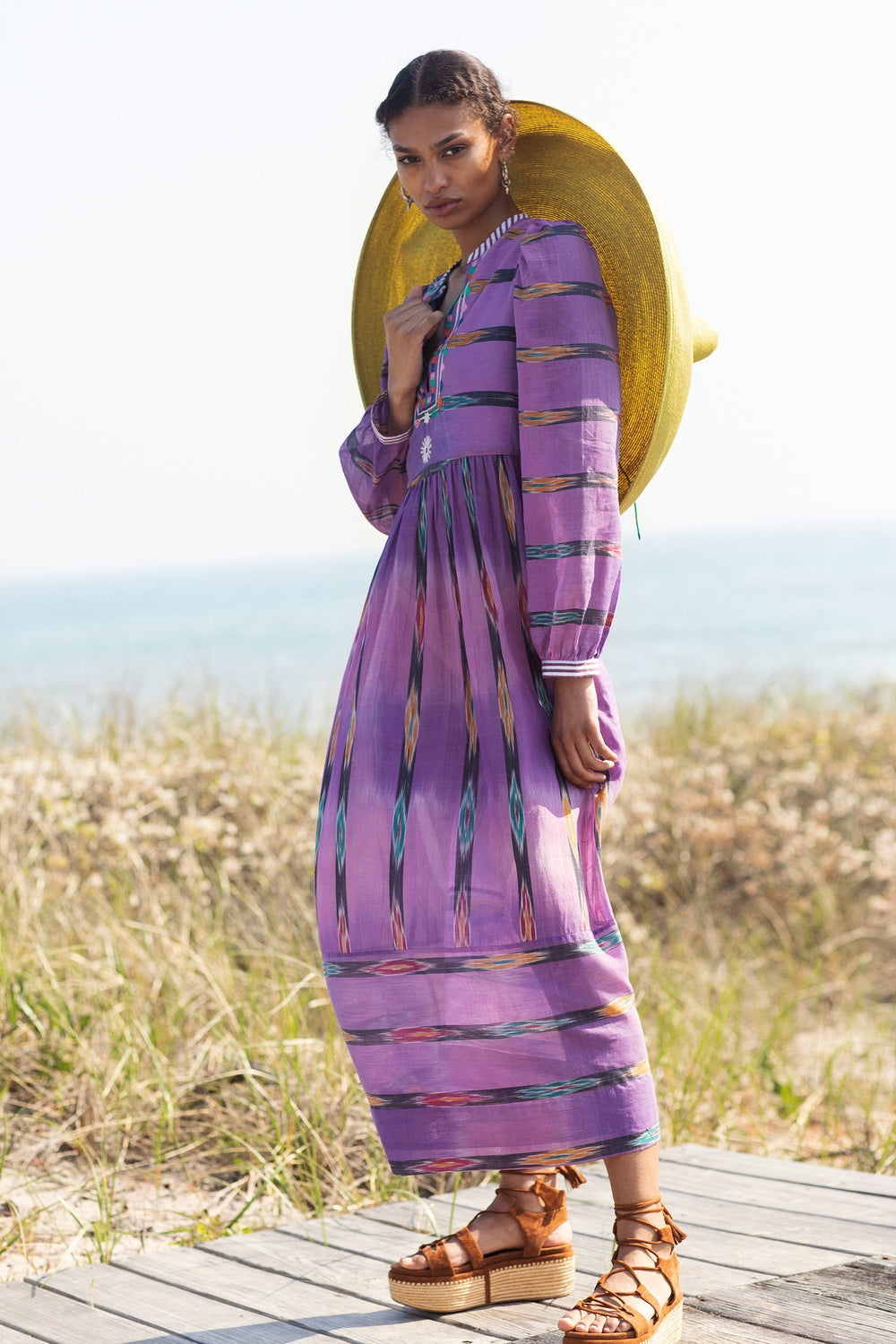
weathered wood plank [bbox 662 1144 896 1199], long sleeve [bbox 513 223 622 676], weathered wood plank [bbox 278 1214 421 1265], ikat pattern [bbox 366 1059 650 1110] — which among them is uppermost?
long sleeve [bbox 513 223 622 676]

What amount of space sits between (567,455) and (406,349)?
1.28 ft

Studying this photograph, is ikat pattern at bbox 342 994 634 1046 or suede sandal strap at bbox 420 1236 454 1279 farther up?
ikat pattern at bbox 342 994 634 1046

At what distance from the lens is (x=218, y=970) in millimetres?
3834

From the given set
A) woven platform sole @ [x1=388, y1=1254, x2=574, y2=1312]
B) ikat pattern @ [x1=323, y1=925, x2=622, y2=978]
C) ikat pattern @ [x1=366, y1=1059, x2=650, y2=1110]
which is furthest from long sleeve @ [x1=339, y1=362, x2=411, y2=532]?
woven platform sole @ [x1=388, y1=1254, x2=574, y2=1312]

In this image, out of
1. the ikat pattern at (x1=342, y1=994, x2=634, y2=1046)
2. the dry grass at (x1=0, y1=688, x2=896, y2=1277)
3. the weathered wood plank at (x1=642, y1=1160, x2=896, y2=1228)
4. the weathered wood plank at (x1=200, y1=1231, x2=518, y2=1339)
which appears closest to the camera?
the ikat pattern at (x1=342, y1=994, x2=634, y2=1046)

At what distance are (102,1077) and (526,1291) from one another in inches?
61.5

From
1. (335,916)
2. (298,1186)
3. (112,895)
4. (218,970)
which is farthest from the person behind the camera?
(112,895)

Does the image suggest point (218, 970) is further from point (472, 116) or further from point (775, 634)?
point (775, 634)

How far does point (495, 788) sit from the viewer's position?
6.77 ft

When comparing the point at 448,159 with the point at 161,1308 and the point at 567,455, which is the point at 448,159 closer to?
the point at 567,455

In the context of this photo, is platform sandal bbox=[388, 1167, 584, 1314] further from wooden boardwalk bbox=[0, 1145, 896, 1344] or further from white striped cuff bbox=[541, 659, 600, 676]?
white striped cuff bbox=[541, 659, 600, 676]

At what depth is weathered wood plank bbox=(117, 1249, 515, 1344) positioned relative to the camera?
214 cm

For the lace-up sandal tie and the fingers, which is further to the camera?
the fingers

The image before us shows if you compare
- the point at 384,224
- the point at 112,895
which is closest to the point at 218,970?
the point at 112,895
